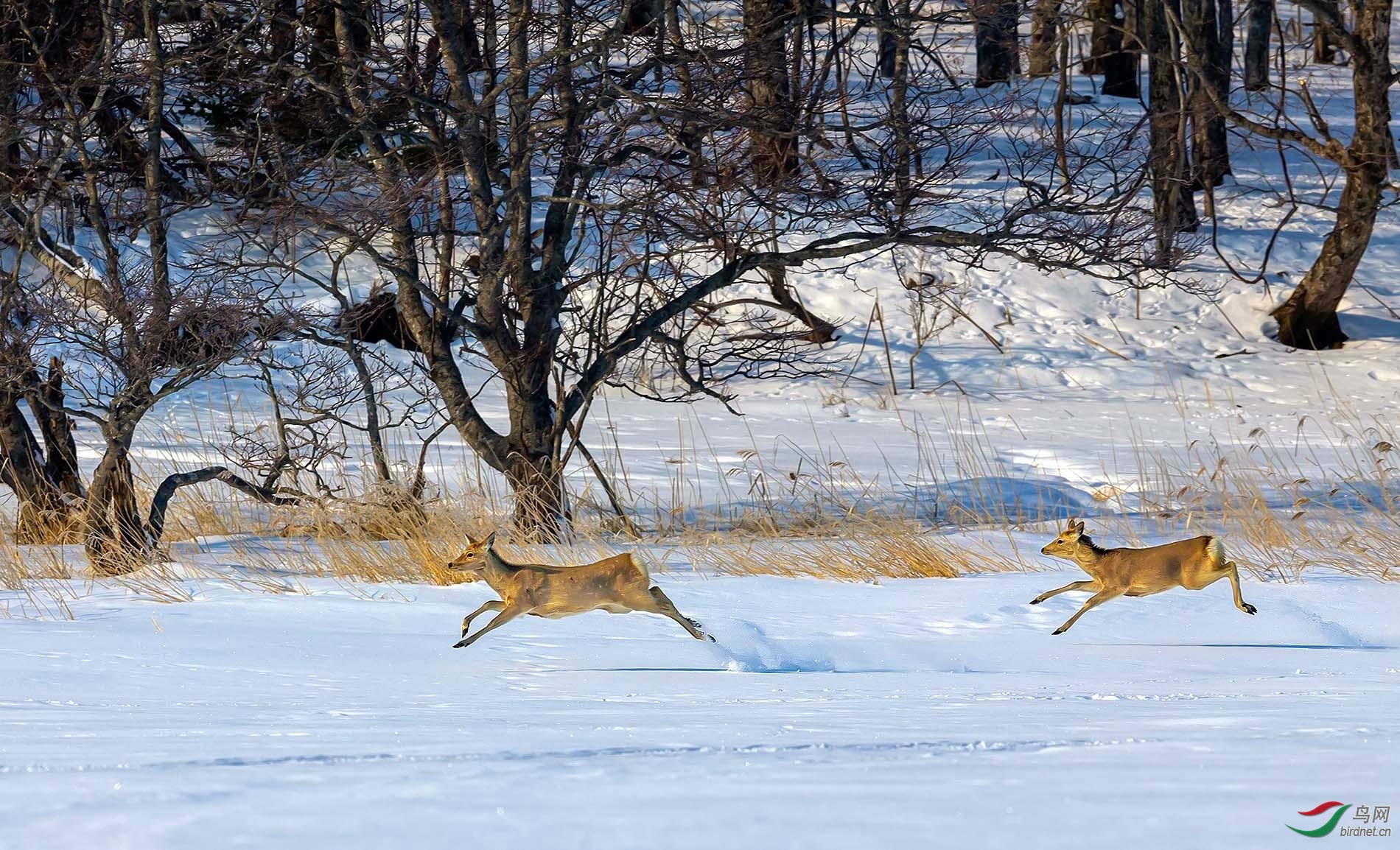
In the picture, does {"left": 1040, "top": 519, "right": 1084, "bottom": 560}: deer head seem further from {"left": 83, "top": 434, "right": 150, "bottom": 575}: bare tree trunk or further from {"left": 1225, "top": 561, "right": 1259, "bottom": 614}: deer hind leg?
{"left": 83, "top": 434, "right": 150, "bottom": 575}: bare tree trunk

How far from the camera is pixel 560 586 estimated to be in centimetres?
284

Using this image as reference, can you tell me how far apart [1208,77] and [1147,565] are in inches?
456

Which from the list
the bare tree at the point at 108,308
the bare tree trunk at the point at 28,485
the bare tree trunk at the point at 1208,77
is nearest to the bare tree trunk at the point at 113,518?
the bare tree at the point at 108,308

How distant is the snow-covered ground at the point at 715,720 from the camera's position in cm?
170

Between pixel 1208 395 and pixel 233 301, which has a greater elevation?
pixel 233 301

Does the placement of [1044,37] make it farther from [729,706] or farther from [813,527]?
[729,706]

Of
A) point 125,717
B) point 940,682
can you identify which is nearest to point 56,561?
point 125,717

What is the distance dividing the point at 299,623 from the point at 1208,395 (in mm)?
10499

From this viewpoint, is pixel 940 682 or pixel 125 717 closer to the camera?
pixel 125 717

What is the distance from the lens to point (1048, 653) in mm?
3883

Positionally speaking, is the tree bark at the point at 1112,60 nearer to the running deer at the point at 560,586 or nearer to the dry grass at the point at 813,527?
the dry grass at the point at 813,527

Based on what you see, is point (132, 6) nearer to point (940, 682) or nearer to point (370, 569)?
point (370, 569)

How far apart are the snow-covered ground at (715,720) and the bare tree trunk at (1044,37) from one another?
531 centimetres

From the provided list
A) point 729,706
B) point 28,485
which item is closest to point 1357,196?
point 28,485
